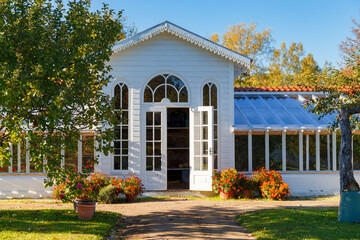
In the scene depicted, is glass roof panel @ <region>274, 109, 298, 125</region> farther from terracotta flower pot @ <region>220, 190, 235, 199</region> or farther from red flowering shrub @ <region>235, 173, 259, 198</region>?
terracotta flower pot @ <region>220, 190, 235, 199</region>

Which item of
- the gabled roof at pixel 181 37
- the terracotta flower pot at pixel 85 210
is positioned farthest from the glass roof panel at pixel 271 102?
the terracotta flower pot at pixel 85 210

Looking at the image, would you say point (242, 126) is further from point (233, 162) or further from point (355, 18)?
point (355, 18)

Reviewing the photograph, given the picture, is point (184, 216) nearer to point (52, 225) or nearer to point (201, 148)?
point (52, 225)

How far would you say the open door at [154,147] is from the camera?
1438 cm

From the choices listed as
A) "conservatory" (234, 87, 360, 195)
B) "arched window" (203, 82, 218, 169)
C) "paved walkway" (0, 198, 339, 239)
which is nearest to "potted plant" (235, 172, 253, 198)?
"paved walkway" (0, 198, 339, 239)

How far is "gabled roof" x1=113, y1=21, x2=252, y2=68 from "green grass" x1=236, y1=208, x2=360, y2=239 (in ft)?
18.5

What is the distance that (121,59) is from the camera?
14.5m

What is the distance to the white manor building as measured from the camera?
46.7 ft

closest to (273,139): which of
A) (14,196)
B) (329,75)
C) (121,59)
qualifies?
(329,75)

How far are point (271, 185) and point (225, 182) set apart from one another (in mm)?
1404

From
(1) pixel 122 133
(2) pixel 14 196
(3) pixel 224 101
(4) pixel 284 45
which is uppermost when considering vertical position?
(4) pixel 284 45

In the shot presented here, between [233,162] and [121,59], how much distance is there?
5.06m

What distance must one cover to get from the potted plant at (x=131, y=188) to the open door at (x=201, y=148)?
1875 mm

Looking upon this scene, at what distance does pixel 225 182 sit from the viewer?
44.1 ft
